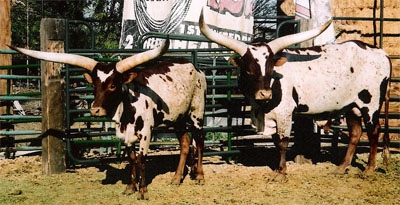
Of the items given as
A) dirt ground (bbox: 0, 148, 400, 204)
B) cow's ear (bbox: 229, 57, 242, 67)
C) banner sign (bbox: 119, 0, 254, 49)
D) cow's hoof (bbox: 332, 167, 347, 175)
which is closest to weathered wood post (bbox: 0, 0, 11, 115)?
dirt ground (bbox: 0, 148, 400, 204)

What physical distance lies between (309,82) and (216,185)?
1.66 metres

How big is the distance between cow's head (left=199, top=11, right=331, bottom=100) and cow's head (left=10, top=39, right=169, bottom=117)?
0.89 metres

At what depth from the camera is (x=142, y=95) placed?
516 cm

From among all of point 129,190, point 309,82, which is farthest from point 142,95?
point 309,82

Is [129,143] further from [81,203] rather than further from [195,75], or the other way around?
[195,75]

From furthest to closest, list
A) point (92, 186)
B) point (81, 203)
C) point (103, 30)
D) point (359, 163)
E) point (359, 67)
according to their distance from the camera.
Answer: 1. point (103, 30)
2. point (359, 163)
3. point (359, 67)
4. point (92, 186)
5. point (81, 203)

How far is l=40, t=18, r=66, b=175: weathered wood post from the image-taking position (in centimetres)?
618

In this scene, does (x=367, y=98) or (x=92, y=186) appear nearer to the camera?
(x=92, y=186)

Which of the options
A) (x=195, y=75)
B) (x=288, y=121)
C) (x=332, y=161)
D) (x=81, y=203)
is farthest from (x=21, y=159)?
(x=332, y=161)

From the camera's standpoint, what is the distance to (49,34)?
6188mm

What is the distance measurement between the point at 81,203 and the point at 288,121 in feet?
8.29

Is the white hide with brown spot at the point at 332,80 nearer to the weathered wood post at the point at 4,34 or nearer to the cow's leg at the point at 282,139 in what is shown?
the cow's leg at the point at 282,139

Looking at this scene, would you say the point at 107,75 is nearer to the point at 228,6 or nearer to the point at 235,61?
the point at 235,61

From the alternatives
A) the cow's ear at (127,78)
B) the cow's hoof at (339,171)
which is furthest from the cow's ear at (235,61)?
the cow's hoof at (339,171)
